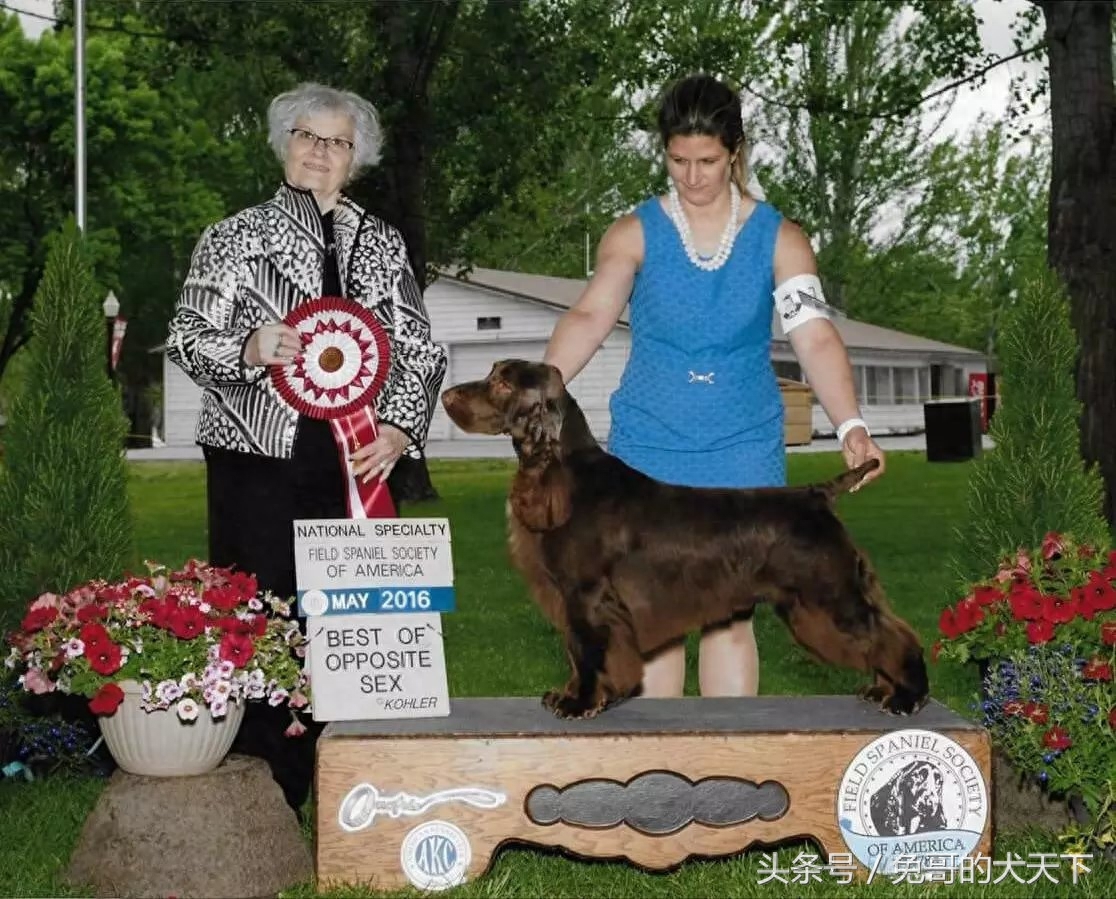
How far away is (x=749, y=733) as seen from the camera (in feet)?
11.6

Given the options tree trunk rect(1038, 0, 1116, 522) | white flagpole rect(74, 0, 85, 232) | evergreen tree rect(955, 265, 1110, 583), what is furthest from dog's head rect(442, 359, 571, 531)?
white flagpole rect(74, 0, 85, 232)

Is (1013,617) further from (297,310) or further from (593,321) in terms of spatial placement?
(297,310)

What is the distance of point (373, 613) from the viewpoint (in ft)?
12.3

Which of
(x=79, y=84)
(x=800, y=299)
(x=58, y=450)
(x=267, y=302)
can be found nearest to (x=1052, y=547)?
(x=800, y=299)

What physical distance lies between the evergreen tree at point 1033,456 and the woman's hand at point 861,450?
→ 4.66ft

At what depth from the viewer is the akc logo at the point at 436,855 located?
11.5 ft

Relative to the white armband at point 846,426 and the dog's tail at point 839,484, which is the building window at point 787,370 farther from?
the dog's tail at point 839,484

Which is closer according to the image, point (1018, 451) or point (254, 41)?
point (1018, 451)

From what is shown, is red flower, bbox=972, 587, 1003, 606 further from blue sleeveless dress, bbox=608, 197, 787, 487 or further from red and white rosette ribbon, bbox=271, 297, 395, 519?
red and white rosette ribbon, bbox=271, 297, 395, 519

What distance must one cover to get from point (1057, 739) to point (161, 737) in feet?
7.52

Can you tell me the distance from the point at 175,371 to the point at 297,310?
114 feet

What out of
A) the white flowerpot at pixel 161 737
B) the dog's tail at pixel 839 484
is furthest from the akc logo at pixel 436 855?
the dog's tail at pixel 839 484

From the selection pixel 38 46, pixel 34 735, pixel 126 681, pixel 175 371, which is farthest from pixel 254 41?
pixel 175 371

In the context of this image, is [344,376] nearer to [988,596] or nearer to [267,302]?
[267,302]
